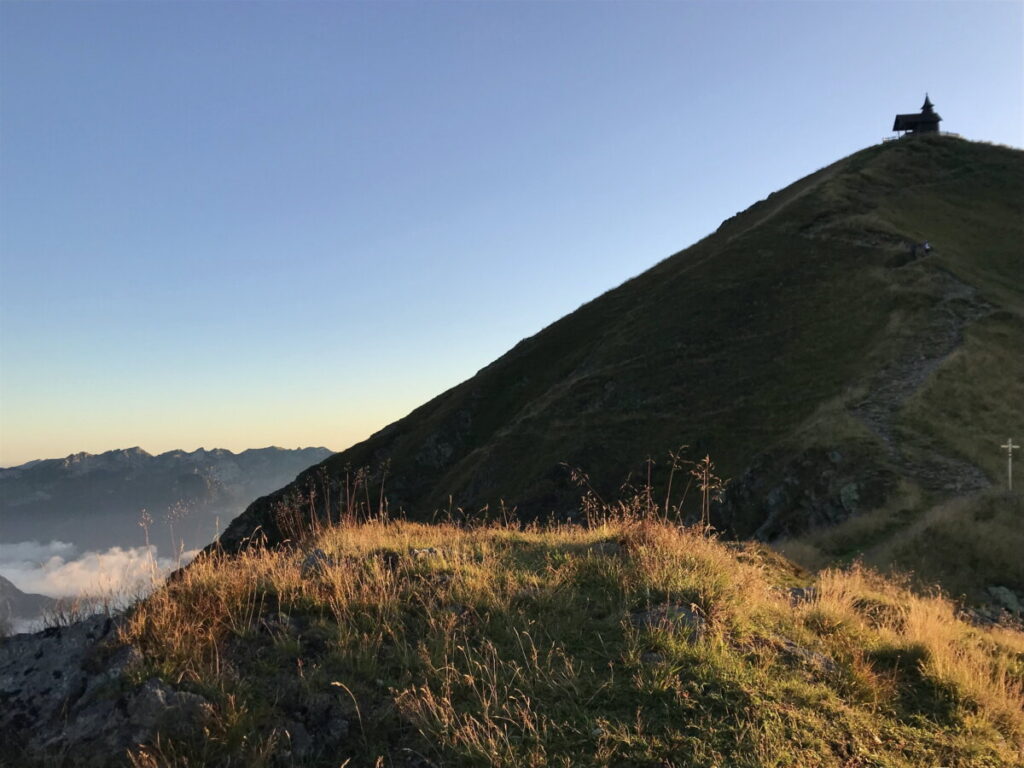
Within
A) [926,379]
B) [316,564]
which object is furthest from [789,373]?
[316,564]

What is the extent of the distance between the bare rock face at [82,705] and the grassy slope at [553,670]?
15cm

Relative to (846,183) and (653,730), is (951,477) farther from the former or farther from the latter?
(846,183)

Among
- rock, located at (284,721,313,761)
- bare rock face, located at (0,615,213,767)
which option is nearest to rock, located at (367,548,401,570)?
rock, located at (284,721,313,761)

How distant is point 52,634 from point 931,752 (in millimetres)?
7111

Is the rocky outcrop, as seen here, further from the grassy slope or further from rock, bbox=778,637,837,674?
rock, bbox=778,637,837,674

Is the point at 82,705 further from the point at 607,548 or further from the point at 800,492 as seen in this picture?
the point at 800,492

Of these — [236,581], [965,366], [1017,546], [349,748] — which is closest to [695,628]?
[349,748]

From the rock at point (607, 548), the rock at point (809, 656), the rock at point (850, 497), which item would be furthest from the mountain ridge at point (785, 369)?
the rock at point (809, 656)

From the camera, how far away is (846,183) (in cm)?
5956

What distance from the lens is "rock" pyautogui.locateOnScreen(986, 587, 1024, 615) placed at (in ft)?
47.9

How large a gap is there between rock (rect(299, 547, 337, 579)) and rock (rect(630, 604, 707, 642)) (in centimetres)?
311

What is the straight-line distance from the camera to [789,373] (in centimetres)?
3584

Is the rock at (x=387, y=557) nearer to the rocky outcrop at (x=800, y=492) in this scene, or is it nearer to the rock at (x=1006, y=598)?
the rock at (x=1006, y=598)

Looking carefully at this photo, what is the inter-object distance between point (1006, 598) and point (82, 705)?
19364mm
